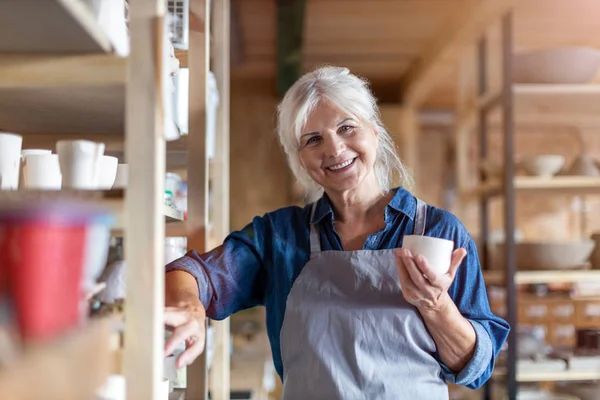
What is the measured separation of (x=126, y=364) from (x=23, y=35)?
46cm

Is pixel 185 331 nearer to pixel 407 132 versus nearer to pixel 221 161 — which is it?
pixel 221 161

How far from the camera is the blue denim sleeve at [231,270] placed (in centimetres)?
130

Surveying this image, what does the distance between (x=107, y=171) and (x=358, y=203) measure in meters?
0.59

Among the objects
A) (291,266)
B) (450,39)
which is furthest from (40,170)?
(450,39)

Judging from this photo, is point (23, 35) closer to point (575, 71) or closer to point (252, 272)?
point (252, 272)

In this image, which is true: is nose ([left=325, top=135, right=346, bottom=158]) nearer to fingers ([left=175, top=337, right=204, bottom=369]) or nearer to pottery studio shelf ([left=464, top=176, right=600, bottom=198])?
fingers ([left=175, top=337, right=204, bottom=369])

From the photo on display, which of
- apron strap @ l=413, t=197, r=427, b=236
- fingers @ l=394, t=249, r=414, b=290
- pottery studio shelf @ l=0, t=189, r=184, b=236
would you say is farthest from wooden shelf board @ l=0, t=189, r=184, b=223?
apron strap @ l=413, t=197, r=427, b=236

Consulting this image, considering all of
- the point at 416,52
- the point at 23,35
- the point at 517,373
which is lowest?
the point at 517,373

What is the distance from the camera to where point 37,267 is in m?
0.74

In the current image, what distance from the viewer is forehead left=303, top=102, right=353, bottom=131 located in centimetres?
141

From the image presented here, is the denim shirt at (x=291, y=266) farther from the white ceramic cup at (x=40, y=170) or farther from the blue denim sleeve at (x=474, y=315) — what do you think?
the white ceramic cup at (x=40, y=170)

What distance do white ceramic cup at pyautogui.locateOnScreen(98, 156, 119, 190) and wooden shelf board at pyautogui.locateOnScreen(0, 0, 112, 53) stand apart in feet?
0.88

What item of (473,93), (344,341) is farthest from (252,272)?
(473,93)

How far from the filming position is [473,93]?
3.78 meters
